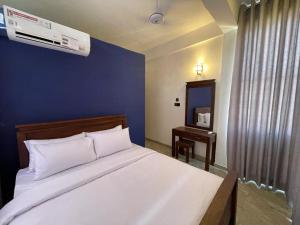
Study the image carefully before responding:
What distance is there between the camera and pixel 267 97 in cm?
204

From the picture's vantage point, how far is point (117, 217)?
3.19 feet

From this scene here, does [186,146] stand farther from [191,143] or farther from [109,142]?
[109,142]

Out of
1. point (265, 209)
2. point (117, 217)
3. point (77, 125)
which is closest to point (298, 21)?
point (265, 209)

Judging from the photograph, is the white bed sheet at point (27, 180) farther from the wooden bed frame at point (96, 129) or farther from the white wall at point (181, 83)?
the white wall at point (181, 83)

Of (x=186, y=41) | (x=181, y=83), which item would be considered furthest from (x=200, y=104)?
(x=186, y=41)

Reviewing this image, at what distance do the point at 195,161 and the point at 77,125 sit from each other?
2.47 metres

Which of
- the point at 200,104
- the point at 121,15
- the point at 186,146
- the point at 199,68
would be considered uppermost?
the point at 121,15

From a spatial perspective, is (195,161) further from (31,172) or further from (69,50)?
(69,50)

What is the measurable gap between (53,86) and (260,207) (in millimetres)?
Result: 3022

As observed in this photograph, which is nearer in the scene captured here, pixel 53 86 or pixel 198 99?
pixel 53 86

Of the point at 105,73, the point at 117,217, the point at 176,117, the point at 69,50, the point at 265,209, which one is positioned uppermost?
the point at 69,50

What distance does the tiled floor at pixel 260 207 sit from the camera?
5.34 feet

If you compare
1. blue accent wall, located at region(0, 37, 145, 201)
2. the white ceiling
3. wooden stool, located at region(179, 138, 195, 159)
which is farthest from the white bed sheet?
the white ceiling

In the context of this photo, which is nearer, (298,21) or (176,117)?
(298,21)
